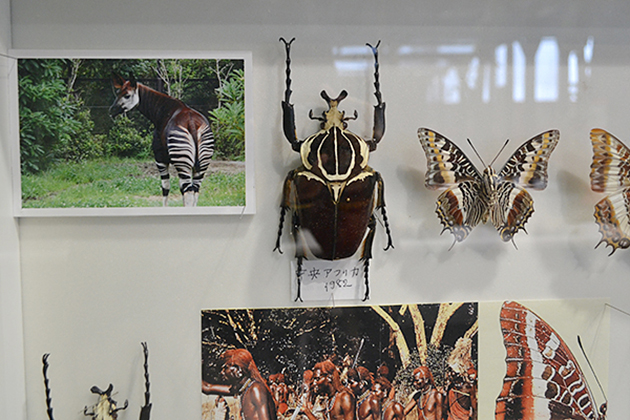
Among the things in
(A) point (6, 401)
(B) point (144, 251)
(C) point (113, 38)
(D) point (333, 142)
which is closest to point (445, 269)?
(D) point (333, 142)

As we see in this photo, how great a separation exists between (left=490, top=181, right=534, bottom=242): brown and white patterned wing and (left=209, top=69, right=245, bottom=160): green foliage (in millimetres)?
773

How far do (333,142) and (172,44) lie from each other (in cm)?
55

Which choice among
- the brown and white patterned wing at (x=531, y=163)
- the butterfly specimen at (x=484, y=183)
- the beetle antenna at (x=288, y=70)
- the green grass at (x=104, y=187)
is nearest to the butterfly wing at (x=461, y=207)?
the butterfly specimen at (x=484, y=183)

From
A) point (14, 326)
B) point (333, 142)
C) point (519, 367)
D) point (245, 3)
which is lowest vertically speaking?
point (519, 367)

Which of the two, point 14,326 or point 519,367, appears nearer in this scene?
point 14,326

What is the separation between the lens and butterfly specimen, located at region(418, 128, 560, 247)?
1.33 meters

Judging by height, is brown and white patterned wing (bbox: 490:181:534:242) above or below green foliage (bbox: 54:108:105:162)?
below

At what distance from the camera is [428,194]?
142 cm

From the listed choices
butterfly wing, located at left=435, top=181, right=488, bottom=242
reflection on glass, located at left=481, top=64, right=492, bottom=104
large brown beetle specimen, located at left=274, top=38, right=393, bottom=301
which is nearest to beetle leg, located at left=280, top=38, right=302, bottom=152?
large brown beetle specimen, located at left=274, top=38, right=393, bottom=301

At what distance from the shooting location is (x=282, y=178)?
1.38 m

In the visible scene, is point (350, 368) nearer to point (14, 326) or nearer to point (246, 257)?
point (246, 257)

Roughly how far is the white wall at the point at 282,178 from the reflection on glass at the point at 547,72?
0.02 metres

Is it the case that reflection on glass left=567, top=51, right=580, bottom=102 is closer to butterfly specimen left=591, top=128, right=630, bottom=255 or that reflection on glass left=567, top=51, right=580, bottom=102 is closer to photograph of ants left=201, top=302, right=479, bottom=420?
butterfly specimen left=591, top=128, right=630, bottom=255

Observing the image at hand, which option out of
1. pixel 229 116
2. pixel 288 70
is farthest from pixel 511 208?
pixel 229 116
